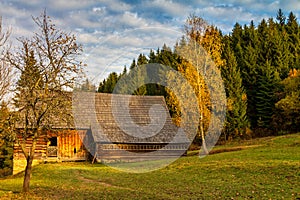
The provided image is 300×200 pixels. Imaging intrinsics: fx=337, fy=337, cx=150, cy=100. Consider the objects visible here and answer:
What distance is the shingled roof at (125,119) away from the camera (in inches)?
1219

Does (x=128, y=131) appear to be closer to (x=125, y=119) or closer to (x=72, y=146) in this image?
(x=125, y=119)

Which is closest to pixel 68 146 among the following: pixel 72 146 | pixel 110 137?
pixel 72 146

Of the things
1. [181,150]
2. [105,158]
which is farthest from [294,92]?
[105,158]

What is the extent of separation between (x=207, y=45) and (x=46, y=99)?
2028 centimetres

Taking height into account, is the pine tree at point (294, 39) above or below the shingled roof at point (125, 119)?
above

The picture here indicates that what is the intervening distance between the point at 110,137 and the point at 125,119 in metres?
3.37

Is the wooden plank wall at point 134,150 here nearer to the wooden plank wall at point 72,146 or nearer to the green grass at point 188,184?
the wooden plank wall at point 72,146

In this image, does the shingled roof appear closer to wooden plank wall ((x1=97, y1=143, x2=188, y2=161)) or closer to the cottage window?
wooden plank wall ((x1=97, y1=143, x2=188, y2=161))

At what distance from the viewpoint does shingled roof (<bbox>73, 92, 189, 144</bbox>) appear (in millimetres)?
30969

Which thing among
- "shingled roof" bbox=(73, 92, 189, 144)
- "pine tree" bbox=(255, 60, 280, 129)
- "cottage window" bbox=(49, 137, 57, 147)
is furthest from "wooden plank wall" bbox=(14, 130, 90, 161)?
"pine tree" bbox=(255, 60, 280, 129)

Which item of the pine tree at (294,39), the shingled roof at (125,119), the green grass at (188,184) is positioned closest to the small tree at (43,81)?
the green grass at (188,184)

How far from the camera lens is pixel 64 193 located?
49.7 ft

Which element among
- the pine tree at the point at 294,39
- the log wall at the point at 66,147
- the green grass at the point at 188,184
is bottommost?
the green grass at the point at 188,184

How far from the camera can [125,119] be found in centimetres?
3350
